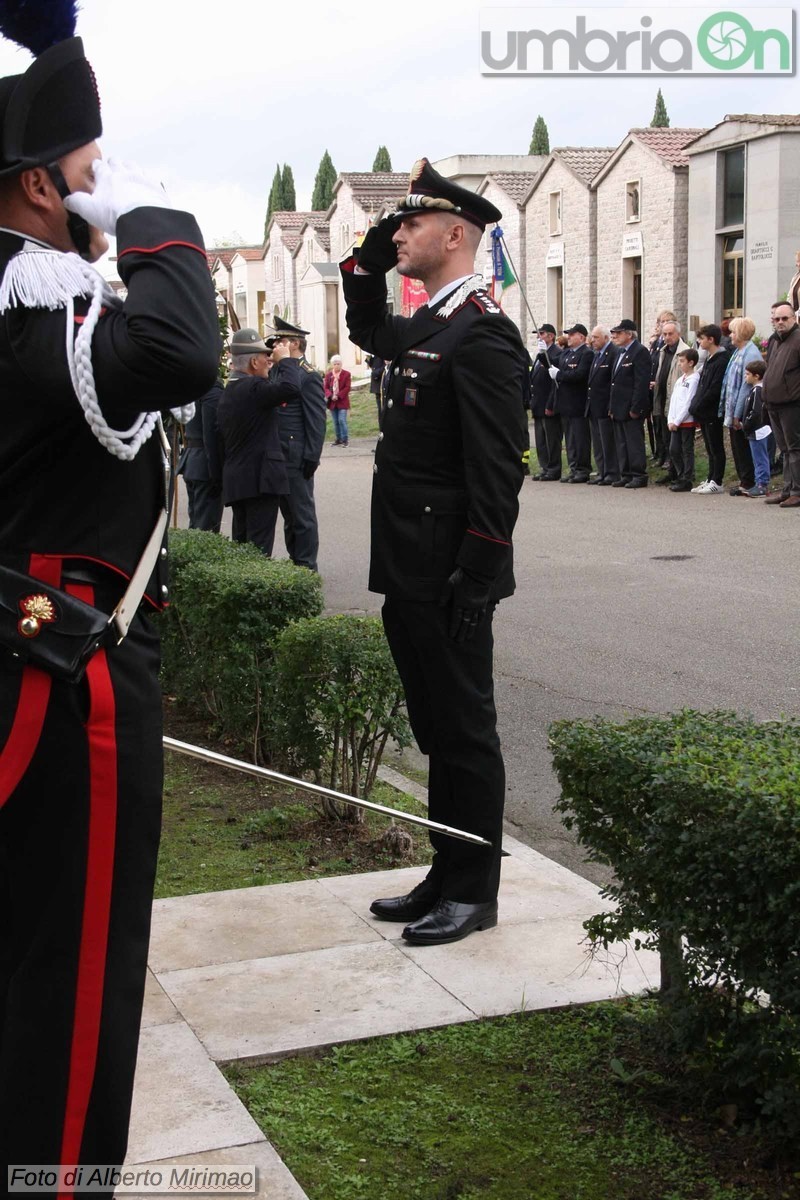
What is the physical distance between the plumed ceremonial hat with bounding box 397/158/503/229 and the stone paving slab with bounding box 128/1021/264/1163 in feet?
8.08

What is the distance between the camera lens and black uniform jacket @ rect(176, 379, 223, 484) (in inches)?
453

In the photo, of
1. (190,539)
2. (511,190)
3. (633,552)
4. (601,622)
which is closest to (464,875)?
(190,539)

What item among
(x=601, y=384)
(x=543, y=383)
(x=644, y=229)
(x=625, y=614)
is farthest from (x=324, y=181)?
(x=625, y=614)

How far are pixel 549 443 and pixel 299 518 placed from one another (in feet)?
35.7

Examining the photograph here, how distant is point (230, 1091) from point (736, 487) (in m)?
15.1

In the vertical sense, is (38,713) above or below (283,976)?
above

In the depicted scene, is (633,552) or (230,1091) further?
(633,552)

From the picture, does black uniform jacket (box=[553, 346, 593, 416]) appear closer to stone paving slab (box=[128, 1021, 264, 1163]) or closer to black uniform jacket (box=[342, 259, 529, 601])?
black uniform jacket (box=[342, 259, 529, 601])

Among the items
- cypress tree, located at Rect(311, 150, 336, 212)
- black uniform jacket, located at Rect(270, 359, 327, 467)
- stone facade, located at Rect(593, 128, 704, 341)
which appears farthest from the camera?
cypress tree, located at Rect(311, 150, 336, 212)

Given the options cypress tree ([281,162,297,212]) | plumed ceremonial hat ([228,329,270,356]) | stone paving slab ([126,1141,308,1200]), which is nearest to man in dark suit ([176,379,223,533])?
plumed ceremonial hat ([228,329,270,356])

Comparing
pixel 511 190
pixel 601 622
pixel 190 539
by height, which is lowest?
pixel 601 622

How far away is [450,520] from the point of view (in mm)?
4160

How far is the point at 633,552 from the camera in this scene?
516 inches

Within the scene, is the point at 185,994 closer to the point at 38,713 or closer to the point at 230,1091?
the point at 230,1091
